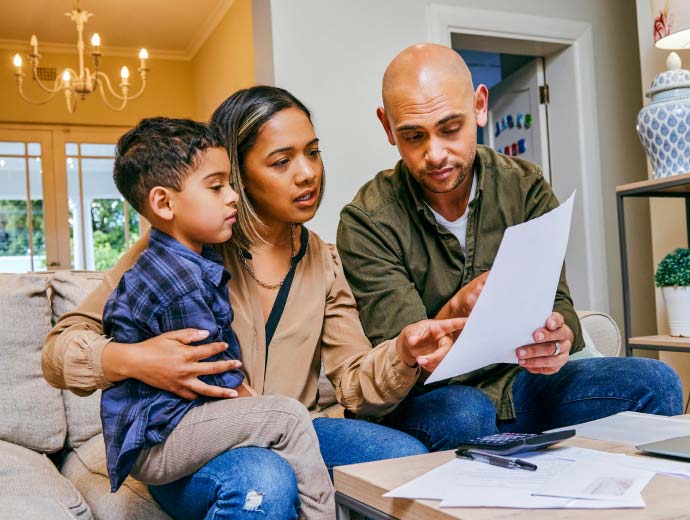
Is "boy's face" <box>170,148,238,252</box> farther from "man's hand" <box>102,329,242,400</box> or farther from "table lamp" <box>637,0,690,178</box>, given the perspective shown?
"table lamp" <box>637,0,690,178</box>

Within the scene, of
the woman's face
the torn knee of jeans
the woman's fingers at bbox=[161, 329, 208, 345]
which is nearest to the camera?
the torn knee of jeans

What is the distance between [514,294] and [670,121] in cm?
192

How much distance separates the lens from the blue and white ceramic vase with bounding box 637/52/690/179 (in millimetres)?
2494

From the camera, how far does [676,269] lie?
2.54m

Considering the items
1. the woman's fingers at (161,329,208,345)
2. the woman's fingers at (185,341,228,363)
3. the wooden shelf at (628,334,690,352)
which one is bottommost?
the wooden shelf at (628,334,690,352)

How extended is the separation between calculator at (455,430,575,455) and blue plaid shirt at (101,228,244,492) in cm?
43

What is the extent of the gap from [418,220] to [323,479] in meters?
0.60

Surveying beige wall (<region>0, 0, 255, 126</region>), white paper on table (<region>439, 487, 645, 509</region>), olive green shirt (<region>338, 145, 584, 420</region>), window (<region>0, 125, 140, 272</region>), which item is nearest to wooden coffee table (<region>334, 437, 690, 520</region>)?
white paper on table (<region>439, 487, 645, 509</region>)

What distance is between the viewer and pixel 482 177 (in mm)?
1494

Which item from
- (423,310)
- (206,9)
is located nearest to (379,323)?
(423,310)

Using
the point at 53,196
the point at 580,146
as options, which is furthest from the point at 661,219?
the point at 53,196

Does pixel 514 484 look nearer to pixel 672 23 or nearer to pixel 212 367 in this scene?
pixel 212 367

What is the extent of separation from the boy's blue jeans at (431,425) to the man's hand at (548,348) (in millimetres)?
172

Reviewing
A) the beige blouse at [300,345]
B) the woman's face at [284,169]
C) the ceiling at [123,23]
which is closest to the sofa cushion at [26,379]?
the beige blouse at [300,345]
